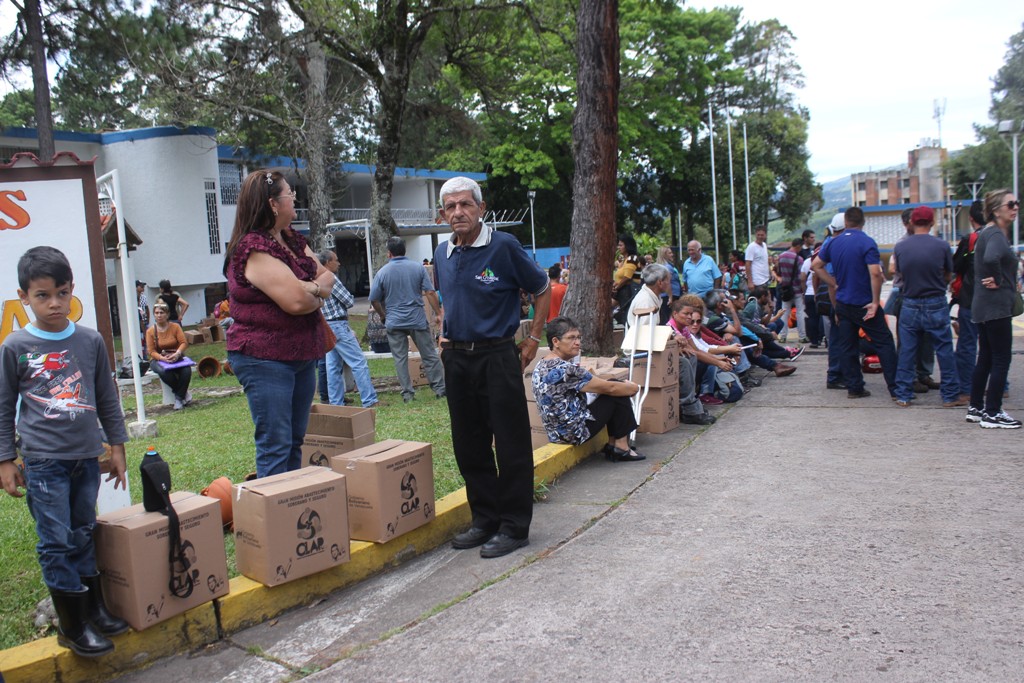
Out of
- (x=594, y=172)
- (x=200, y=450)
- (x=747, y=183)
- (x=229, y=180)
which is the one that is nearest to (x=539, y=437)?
(x=200, y=450)

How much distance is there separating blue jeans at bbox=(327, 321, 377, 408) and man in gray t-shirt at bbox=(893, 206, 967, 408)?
18.0 ft

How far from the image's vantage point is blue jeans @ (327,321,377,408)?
902 centimetres

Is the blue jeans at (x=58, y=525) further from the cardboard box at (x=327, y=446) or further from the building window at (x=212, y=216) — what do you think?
the building window at (x=212, y=216)

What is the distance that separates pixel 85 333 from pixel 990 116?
7646 cm

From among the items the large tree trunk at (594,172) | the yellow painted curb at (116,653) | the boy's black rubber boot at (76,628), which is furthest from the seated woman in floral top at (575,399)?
the large tree trunk at (594,172)

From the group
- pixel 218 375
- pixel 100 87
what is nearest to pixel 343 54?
pixel 100 87

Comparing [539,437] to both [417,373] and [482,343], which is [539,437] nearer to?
[482,343]

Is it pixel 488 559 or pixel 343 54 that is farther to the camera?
pixel 343 54

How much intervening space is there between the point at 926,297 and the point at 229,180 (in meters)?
24.7

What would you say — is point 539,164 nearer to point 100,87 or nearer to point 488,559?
point 100,87

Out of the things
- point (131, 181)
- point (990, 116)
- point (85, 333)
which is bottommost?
point (85, 333)

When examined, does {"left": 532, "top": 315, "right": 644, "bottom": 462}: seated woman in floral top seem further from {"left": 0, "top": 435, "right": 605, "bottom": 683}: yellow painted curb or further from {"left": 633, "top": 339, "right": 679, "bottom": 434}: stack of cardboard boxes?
{"left": 0, "top": 435, "right": 605, "bottom": 683}: yellow painted curb

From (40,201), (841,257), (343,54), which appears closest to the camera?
(40,201)

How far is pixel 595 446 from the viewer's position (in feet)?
22.1
